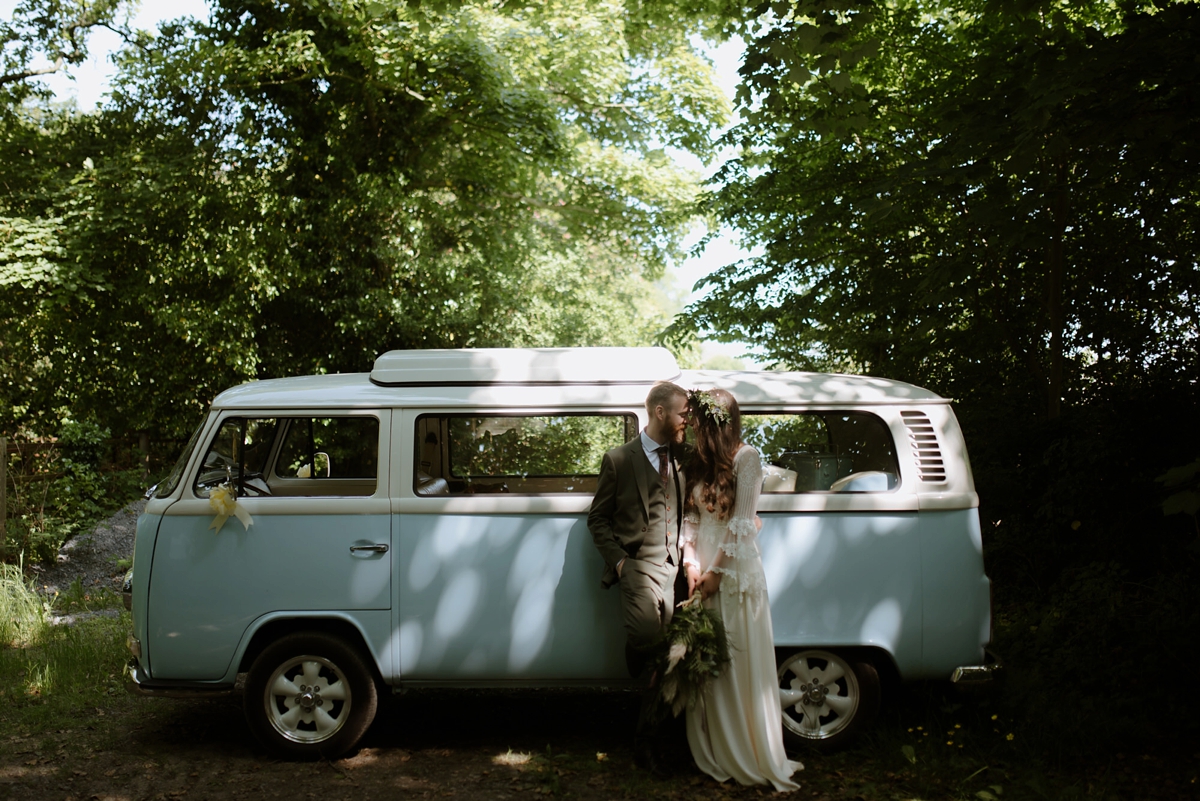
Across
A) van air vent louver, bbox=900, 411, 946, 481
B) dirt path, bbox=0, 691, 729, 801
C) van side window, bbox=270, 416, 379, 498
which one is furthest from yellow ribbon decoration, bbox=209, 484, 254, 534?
van air vent louver, bbox=900, 411, 946, 481

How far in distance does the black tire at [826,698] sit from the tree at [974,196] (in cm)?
306

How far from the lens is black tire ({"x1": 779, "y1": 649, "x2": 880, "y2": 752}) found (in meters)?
5.50

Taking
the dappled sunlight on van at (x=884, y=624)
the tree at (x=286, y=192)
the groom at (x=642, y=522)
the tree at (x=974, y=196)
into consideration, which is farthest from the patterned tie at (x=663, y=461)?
the tree at (x=286, y=192)

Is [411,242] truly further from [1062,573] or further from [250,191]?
[1062,573]

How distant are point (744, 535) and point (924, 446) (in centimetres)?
126

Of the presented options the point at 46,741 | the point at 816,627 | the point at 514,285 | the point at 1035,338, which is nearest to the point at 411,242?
the point at 514,285

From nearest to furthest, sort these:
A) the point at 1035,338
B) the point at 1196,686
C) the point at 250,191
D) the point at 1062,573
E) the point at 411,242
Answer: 1. the point at 1196,686
2. the point at 1062,573
3. the point at 1035,338
4. the point at 250,191
5. the point at 411,242

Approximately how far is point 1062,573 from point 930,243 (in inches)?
142

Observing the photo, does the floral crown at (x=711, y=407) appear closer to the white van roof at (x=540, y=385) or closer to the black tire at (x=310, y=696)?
the white van roof at (x=540, y=385)

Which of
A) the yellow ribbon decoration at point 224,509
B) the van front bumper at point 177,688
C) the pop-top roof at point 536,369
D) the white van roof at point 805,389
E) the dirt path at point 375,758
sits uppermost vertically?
the pop-top roof at point 536,369

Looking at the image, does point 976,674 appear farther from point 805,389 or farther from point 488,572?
point 488,572

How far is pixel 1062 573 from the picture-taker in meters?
8.07

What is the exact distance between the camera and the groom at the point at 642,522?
517 centimetres

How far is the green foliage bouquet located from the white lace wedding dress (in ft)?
0.21
